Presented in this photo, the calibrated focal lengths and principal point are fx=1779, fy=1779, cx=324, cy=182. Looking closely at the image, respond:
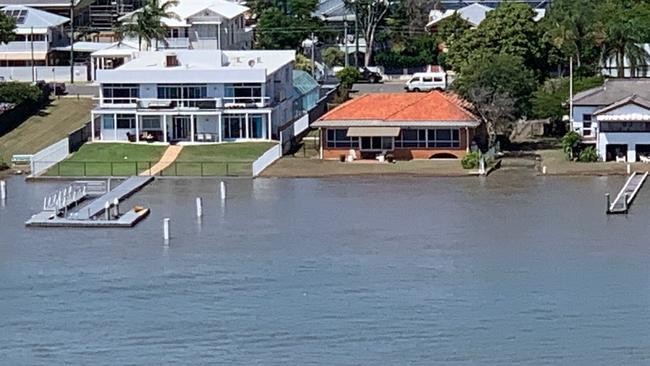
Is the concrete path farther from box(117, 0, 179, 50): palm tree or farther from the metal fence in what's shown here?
box(117, 0, 179, 50): palm tree

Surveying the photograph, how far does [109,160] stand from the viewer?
189ft

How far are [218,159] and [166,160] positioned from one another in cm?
170

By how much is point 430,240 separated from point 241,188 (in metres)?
11.3

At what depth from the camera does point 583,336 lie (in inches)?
1286

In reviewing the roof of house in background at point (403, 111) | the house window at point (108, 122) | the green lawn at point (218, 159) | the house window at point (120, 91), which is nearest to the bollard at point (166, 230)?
the green lawn at point (218, 159)

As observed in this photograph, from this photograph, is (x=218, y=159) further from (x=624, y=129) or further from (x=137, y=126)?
(x=624, y=129)

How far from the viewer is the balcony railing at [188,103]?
61219 millimetres

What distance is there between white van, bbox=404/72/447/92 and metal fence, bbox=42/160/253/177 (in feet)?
59.6

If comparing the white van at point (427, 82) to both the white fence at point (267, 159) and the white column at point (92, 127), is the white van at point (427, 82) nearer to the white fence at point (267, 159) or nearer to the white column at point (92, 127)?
the white fence at point (267, 159)

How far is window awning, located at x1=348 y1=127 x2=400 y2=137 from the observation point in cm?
5766

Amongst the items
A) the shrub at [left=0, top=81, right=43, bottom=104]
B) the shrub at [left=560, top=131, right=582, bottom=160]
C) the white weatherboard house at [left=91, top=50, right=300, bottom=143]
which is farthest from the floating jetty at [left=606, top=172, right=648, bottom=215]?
the shrub at [left=0, top=81, right=43, bottom=104]

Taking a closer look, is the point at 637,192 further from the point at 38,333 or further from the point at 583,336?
the point at 38,333

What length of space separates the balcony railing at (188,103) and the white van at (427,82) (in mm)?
12924

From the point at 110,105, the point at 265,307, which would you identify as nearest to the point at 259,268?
the point at 265,307
